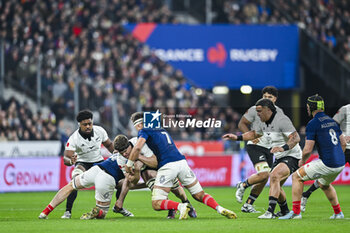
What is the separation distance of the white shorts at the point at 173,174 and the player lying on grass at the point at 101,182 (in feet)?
2.04

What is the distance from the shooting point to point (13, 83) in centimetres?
2702

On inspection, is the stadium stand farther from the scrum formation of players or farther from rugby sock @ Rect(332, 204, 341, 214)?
rugby sock @ Rect(332, 204, 341, 214)

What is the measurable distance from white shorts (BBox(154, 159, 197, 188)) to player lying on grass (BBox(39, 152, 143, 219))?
2.04ft

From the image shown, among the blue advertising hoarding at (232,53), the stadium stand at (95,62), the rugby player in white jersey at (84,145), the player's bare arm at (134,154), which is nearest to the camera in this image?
the player's bare arm at (134,154)

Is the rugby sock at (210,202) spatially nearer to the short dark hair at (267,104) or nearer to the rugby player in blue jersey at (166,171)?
the rugby player in blue jersey at (166,171)

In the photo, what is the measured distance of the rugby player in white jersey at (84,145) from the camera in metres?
14.7

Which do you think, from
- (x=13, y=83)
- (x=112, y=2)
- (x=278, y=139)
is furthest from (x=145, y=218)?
(x=112, y=2)

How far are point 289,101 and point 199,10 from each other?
6.60 m

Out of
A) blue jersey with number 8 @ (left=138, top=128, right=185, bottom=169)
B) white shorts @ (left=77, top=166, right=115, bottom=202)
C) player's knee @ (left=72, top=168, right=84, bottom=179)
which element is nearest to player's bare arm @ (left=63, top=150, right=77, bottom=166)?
player's knee @ (left=72, top=168, right=84, bottom=179)

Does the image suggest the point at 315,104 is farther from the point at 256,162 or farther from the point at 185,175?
the point at 256,162

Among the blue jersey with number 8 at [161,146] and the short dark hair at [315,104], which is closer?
the short dark hair at [315,104]

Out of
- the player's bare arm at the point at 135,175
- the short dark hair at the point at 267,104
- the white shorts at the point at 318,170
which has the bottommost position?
the player's bare arm at the point at 135,175

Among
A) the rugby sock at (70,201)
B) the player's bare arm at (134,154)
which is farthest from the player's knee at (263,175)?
the rugby sock at (70,201)

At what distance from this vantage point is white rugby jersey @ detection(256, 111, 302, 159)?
45.4 ft
